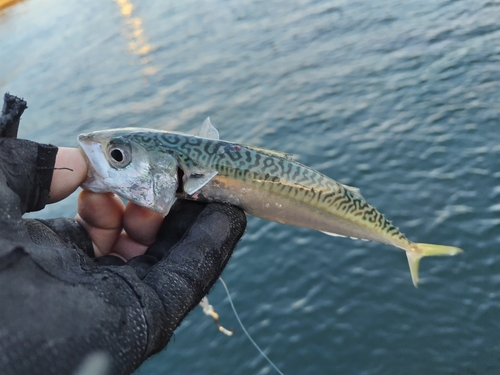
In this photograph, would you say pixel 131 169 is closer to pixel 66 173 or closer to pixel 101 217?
pixel 101 217

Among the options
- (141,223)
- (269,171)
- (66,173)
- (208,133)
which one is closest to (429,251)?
(269,171)

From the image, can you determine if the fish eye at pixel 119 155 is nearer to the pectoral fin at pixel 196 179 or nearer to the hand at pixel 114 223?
the hand at pixel 114 223

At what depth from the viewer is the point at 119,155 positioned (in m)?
Answer: 4.04

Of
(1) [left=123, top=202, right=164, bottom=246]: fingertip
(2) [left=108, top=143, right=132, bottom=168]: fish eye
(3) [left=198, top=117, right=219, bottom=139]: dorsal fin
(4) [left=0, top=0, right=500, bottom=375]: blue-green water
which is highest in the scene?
(2) [left=108, top=143, right=132, bottom=168]: fish eye

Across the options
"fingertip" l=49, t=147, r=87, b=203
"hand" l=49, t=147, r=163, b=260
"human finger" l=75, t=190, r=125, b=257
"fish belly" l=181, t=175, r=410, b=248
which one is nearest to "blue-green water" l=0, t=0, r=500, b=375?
"fish belly" l=181, t=175, r=410, b=248

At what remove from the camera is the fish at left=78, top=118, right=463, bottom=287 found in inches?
157

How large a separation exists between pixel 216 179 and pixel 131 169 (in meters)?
0.69

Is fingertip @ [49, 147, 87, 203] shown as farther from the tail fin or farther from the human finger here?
the tail fin

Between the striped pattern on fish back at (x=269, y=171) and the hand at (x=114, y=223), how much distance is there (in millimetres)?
535

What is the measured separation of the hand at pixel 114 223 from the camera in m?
3.99

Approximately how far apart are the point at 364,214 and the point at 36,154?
2.90m

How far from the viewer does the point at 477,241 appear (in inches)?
309

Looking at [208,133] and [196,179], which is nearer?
[196,179]

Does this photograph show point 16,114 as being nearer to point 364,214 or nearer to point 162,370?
point 364,214
